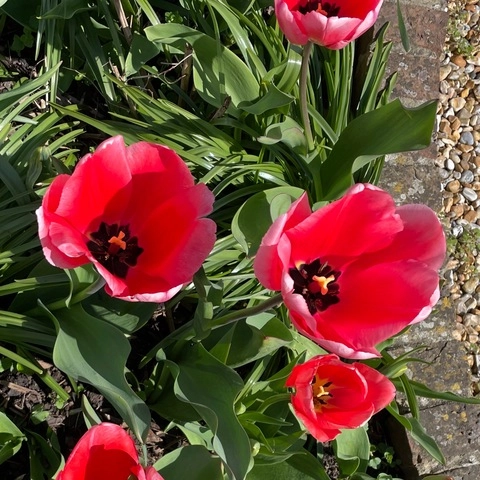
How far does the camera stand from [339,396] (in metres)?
1.37

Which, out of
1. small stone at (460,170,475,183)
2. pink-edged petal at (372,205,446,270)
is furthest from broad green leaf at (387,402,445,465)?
small stone at (460,170,475,183)

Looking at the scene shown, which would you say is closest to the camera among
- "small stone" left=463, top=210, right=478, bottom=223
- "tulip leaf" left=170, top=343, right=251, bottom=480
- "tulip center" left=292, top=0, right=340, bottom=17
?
"tulip leaf" left=170, top=343, right=251, bottom=480

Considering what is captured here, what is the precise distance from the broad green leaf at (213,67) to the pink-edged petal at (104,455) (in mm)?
993

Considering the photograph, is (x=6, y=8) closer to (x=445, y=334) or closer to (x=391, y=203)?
(x=391, y=203)

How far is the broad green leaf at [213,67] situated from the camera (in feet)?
5.69

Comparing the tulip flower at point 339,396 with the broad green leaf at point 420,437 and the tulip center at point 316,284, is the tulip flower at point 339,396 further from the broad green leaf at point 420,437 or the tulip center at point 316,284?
the broad green leaf at point 420,437

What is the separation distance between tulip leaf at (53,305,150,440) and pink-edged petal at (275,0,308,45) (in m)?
0.72

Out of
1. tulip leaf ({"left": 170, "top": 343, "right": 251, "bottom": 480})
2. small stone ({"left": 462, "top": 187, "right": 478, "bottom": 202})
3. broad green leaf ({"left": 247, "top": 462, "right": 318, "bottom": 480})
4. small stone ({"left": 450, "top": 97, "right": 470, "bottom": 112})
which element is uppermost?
small stone ({"left": 450, "top": 97, "right": 470, "bottom": 112})

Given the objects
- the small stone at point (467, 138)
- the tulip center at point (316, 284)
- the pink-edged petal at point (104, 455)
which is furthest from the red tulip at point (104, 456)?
the small stone at point (467, 138)

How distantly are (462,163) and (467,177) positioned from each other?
0.22 feet

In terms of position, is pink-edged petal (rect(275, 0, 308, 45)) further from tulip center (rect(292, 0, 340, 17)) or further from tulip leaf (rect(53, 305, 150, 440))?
tulip leaf (rect(53, 305, 150, 440))

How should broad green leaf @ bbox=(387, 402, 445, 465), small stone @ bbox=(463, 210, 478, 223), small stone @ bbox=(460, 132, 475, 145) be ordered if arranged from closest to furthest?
broad green leaf @ bbox=(387, 402, 445, 465), small stone @ bbox=(463, 210, 478, 223), small stone @ bbox=(460, 132, 475, 145)

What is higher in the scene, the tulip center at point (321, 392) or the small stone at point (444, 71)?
the small stone at point (444, 71)

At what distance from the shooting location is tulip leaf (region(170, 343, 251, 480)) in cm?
129
